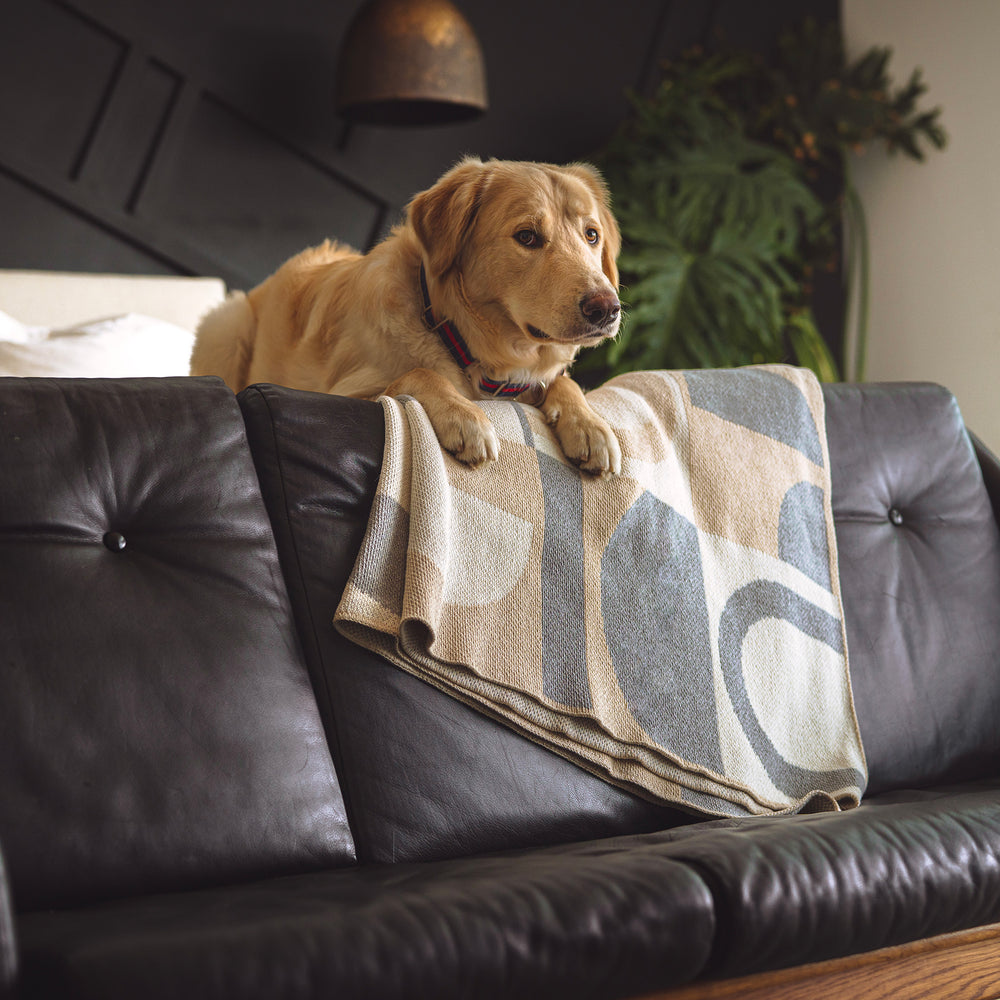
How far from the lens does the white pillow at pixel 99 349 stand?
2.19 metres

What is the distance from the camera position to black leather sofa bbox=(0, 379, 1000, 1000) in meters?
0.74

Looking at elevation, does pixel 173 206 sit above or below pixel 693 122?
below

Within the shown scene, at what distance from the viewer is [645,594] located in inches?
51.5

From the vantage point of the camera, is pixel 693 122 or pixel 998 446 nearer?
pixel 998 446

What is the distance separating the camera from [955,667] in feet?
4.88

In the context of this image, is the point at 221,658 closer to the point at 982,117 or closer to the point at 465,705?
the point at 465,705

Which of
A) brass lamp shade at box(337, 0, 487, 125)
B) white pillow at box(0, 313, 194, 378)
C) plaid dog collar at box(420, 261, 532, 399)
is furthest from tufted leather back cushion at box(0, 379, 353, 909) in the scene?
brass lamp shade at box(337, 0, 487, 125)

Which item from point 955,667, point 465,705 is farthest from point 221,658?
point 955,667

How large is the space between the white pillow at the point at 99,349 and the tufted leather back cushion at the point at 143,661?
3.72 ft

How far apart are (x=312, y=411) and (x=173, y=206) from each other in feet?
7.95

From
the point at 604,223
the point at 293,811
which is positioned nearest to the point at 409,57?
the point at 604,223

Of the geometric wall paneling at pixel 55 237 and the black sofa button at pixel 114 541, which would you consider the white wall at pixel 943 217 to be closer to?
the geometric wall paneling at pixel 55 237

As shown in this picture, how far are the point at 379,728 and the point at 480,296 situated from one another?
81cm

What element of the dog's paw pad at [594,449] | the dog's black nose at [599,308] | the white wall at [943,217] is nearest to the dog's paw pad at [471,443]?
the dog's paw pad at [594,449]
